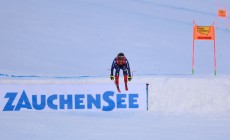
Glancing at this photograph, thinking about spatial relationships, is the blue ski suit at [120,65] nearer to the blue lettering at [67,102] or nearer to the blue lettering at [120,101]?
the blue lettering at [120,101]

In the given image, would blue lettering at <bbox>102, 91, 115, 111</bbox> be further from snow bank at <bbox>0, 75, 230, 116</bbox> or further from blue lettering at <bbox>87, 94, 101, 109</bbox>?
snow bank at <bbox>0, 75, 230, 116</bbox>

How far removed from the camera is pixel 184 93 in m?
9.48

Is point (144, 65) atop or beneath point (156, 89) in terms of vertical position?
atop

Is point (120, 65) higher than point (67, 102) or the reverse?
higher

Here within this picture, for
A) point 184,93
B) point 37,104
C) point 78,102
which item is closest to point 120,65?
point 78,102

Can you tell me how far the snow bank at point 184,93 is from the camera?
908 cm

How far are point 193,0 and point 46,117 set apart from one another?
16466 millimetres

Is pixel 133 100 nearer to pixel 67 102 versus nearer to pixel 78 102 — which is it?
pixel 78 102

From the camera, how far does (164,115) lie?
879cm

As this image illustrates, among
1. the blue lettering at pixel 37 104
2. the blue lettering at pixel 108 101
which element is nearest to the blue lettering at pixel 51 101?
the blue lettering at pixel 37 104

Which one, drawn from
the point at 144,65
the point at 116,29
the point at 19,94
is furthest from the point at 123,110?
the point at 116,29

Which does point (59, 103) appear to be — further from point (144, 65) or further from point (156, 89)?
point (144, 65)

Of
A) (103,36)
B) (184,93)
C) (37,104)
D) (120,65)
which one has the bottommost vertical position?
(37,104)

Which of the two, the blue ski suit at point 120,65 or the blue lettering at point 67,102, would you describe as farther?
the blue ski suit at point 120,65
